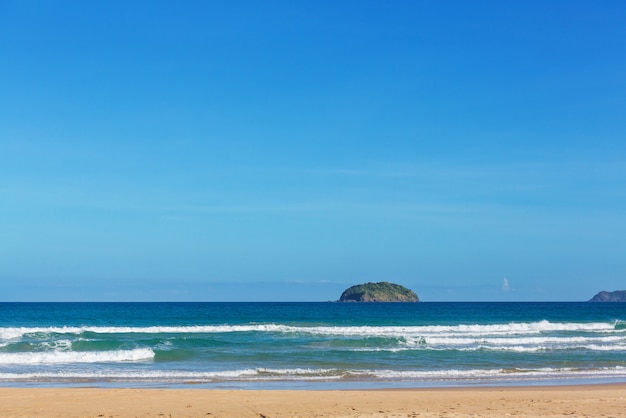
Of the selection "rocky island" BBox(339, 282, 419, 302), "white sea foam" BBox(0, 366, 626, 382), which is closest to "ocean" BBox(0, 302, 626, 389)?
"white sea foam" BBox(0, 366, 626, 382)

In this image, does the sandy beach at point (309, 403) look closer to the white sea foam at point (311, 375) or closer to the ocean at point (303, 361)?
the ocean at point (303, 361)

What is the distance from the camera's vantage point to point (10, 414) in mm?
12250

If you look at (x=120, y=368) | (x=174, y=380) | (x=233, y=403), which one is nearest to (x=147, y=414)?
(x=233, y=403)

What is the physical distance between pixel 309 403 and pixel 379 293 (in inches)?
5225

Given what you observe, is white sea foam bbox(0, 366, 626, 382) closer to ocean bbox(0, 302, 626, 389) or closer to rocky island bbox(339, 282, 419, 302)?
ocean bbox(0, 302, 626, 389)

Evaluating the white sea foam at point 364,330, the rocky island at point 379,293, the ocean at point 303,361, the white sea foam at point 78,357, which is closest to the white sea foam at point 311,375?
the ocean at point 303,361

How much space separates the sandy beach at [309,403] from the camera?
12.4 meters

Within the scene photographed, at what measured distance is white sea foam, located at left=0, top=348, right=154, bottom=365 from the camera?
22.7m

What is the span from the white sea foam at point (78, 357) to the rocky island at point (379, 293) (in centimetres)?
12137

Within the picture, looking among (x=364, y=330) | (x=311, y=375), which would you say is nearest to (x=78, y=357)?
(x=311, y=375)

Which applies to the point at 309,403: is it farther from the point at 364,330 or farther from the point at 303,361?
the point at 364,330

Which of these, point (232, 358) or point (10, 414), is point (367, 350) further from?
point (10, 414)

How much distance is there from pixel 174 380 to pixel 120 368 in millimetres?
3630

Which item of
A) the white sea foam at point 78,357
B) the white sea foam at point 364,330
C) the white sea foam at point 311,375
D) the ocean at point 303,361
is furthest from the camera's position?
the white sea foam at point 364,330
